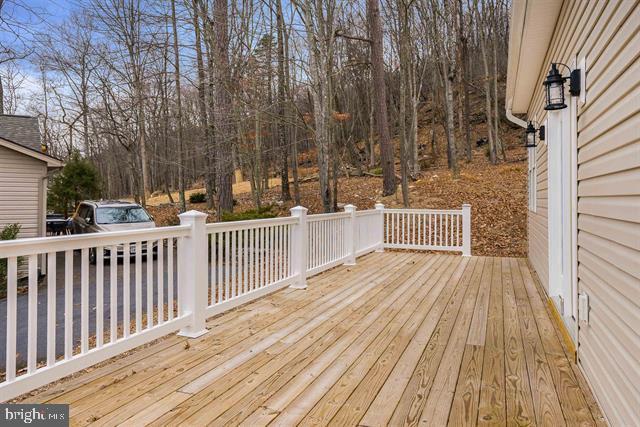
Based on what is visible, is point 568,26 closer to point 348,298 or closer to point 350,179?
point 348,298

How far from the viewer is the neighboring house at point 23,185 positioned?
9141 mm

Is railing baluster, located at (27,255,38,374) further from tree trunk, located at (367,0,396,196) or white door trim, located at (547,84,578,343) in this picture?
tree trunk, located at (367,0,396,196)

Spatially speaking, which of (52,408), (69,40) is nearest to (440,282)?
(52,408)

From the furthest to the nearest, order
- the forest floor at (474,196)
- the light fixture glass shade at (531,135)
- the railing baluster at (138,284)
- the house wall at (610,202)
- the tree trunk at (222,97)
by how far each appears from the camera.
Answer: the forest floor at (474,196), the tree trunk at (222,97), the light fixture glass shade at (531,135), the railing baluster at (138,284), the house wall at (610,202)

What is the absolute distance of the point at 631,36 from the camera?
1722mm

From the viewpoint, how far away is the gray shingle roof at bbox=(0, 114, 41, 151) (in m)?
10.6

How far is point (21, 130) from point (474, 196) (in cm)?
1253

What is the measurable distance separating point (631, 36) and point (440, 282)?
4.09 m

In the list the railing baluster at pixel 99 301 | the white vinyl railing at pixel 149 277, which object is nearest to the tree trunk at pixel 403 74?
the white vinyl railing at pixel 149 277

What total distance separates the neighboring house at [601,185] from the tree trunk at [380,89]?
298 inches

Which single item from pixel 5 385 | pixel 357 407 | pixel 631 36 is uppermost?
pixel 631 36

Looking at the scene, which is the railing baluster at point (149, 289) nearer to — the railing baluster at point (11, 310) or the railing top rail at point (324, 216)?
the railing baluster at point (11, 310)

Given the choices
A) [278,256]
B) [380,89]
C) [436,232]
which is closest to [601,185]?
[278,256]

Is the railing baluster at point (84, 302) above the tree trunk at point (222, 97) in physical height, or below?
below
